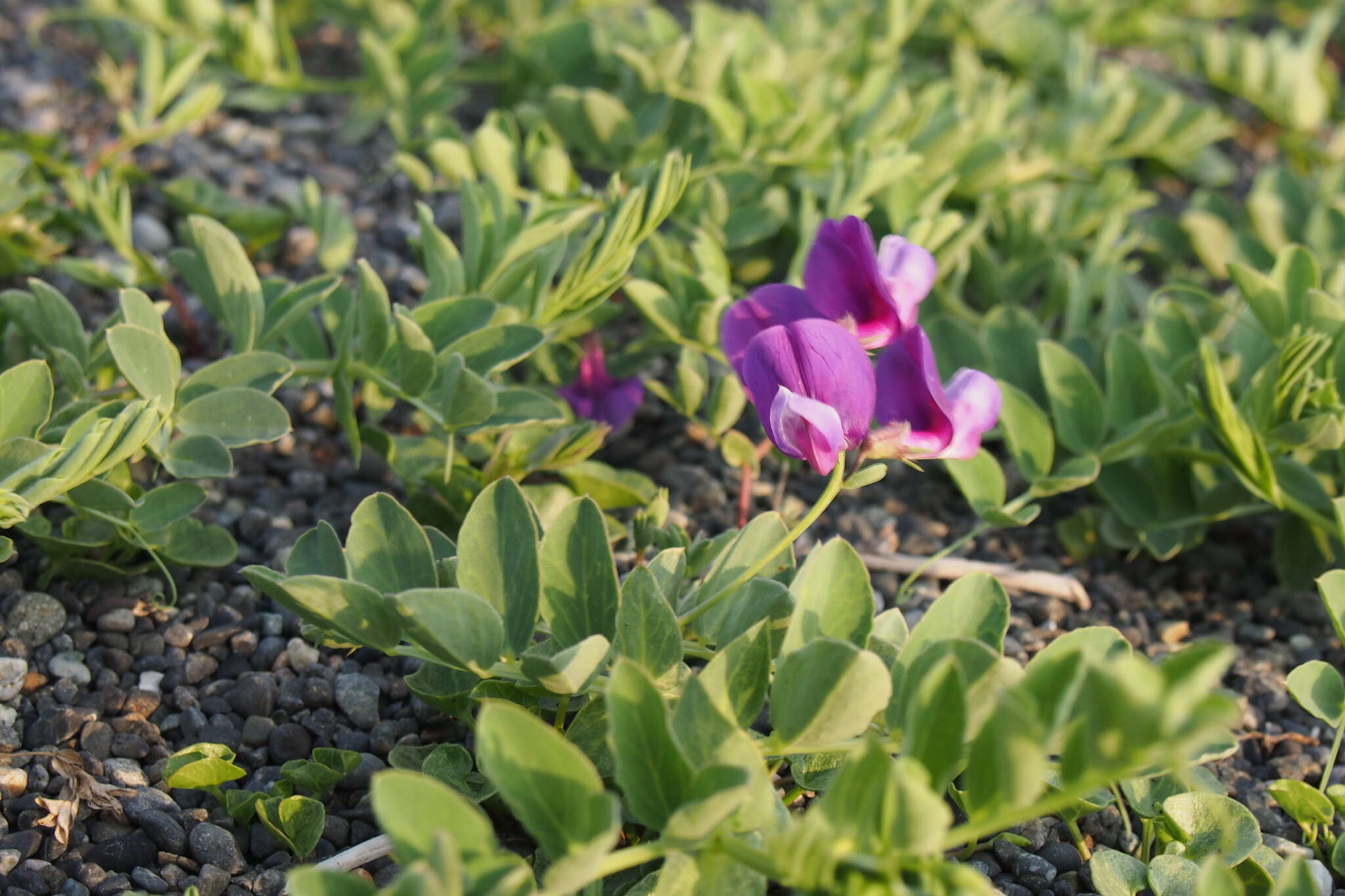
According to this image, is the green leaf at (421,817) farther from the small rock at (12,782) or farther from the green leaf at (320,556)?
the small rock at (12,782)

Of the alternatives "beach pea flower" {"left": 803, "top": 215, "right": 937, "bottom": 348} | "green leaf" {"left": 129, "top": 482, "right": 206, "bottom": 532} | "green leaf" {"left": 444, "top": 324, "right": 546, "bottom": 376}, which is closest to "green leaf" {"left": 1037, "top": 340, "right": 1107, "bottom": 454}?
"beach pea flower" {"left": 803, "top": 215, "right": 937, "bottom": 348}

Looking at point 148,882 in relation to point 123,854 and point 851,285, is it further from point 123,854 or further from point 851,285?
point 851,285

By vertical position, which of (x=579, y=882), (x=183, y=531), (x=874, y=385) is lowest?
(x=183, y=531)

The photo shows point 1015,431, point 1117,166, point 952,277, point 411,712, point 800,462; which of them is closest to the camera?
point 411,712

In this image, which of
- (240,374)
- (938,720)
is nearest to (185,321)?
(240,374)

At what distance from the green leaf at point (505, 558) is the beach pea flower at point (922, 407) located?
0.32 meters

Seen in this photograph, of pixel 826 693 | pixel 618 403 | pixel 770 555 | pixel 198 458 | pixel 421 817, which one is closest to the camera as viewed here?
pixel 421 817

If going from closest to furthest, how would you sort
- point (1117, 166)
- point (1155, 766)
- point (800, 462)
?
point (1155, 766) < point (800, 462) < point (1117, 166)

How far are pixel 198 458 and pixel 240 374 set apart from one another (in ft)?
0.37

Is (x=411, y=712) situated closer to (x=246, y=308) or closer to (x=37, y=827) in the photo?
(x=37, y=827)

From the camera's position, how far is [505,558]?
113 cm

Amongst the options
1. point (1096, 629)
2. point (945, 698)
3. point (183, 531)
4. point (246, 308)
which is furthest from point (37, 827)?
point (1096, 629)

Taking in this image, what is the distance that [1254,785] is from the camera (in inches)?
54.6

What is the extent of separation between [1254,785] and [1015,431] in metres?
0.45
